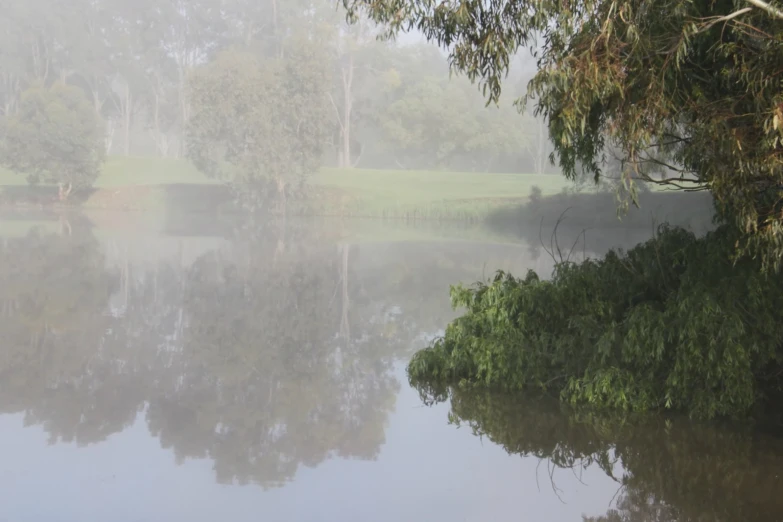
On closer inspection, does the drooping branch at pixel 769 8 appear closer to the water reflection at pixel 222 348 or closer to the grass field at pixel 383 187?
the water reflection at pixel 222 348

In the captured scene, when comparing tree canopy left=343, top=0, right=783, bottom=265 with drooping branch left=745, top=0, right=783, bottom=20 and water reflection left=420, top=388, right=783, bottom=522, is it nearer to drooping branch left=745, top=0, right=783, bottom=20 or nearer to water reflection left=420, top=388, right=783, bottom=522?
drooping branch left=745, top=0, right=783, bottom=20

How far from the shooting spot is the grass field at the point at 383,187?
3625cm

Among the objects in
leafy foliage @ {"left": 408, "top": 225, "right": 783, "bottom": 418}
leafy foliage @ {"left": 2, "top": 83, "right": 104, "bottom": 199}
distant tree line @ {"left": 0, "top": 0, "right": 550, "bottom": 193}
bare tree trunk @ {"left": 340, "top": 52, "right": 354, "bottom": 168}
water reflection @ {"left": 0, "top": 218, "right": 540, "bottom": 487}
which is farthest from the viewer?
distant tree line @ {"left": 0, "top": 0, "right": 550, "bottom": 193}

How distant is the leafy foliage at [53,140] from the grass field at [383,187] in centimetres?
257

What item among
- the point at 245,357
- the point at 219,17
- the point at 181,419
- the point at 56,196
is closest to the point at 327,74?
the point at 56,196

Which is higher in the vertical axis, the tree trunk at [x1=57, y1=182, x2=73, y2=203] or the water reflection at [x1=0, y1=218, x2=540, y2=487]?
the tree trunk at [x1=57, y1=182, x2=73, y2=203]

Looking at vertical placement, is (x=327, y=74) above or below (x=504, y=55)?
above

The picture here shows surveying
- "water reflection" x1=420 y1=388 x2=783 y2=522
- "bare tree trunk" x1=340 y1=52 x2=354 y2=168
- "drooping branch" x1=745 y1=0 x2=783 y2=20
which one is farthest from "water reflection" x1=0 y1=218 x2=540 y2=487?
"bare tree trunk" x1=340 y1=52 x2=354 y2=168

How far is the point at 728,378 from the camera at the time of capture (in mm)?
6449

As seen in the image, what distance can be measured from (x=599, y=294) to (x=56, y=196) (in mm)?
35973

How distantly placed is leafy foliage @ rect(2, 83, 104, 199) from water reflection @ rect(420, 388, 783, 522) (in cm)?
3306

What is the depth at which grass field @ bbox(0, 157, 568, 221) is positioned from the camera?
36.2m

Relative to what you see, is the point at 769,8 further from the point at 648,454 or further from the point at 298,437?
the point at 298,437

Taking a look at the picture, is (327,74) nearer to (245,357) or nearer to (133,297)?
(133,297)
